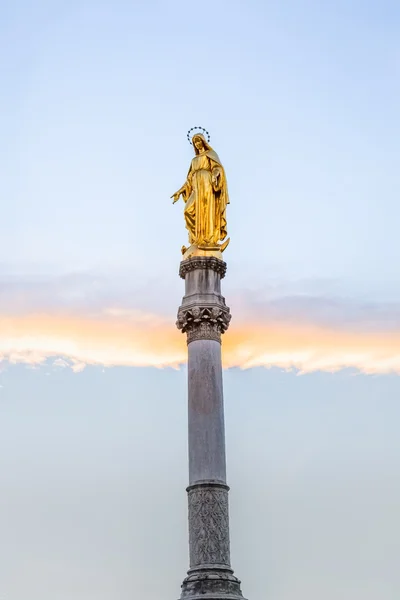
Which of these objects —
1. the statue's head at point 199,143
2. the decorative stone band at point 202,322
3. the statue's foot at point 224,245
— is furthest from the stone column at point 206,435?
the statue's head at point 199,143

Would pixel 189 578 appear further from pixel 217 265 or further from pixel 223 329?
pixel 217 265

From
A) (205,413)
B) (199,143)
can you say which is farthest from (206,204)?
(205,413)

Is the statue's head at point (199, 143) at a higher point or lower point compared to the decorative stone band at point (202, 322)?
higher

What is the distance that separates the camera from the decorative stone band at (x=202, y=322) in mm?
27703

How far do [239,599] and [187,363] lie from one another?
6359mm

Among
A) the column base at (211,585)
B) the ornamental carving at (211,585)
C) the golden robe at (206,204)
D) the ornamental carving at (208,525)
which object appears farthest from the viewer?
the golden robe at (206,204)

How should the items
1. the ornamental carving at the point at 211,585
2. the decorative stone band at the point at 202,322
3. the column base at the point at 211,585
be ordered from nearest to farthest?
the column base at the point at 211,585
the ornamental carving at the point at 211,585
the decorative stone band at the point at 202,322

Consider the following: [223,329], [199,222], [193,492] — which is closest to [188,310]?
[223,329]

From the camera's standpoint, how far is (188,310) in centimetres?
2791

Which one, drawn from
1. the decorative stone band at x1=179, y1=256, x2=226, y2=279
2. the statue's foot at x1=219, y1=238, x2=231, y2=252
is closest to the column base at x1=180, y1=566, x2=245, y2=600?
the decorative stone band at x1=179, y1=256, x2=226, y2=279

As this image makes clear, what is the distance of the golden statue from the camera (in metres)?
29.1

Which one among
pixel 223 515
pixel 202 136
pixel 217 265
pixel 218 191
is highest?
pixel 202 136

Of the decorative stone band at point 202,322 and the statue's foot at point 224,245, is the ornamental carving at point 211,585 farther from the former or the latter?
the statue's foot at point 224,245

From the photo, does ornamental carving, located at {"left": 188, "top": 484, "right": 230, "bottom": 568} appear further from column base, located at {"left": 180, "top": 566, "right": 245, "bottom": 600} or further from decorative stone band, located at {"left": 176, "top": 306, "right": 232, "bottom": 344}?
decorative stone band, located at {"left": 176, "top": 306, "right": 232, "bottom": 344}
